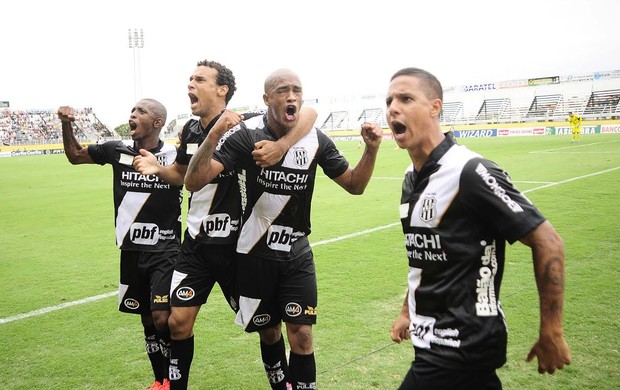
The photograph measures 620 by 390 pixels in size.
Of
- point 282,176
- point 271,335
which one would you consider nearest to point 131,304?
point 271,335

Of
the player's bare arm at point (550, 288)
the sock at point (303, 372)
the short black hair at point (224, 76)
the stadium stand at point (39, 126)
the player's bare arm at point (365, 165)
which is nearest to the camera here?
the player's bare arm at point (550, 288)

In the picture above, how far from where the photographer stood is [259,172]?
4074 mm

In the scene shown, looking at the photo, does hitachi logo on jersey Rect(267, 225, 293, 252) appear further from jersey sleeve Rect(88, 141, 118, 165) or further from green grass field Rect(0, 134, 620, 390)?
jersey sleeve Rect(88, 141, 118, 165)

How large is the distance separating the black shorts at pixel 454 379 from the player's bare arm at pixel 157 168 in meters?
2.50

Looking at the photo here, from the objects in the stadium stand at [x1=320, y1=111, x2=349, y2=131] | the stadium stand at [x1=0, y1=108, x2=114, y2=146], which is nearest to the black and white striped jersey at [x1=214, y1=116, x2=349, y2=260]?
the stadium stand at [x1=0, y1=108, x2=114, y2=146]

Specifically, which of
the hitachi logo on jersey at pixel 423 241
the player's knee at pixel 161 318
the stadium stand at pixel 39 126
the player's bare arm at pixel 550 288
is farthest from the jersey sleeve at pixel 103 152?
the stadium stand at pixel 39 126

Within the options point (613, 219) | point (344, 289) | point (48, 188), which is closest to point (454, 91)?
point (48, 188)

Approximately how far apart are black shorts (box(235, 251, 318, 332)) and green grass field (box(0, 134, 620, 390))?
0.90 m

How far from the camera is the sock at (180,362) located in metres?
4.20

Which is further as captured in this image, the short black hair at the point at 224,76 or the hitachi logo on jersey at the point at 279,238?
the short black hair at the point at 224,76

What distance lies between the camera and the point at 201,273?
4.35m

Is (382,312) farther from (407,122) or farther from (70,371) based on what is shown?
(407,122)

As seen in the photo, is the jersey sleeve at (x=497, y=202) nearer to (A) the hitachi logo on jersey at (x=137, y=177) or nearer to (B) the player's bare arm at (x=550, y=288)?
(B) the player's bare arm at (x=550, y=288)

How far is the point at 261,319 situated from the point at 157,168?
55.5 inches
